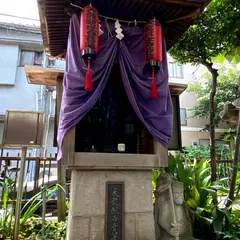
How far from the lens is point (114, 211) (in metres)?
3.20

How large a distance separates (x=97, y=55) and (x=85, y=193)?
2172 mm

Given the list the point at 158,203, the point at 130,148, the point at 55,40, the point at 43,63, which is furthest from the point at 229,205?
the point at 43,63

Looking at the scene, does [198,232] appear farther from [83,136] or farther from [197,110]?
[197,110]

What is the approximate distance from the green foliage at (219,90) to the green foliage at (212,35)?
8.63m

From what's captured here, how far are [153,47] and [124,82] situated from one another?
0.75m

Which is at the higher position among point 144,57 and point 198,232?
point 144,57

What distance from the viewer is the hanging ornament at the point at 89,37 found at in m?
3.13

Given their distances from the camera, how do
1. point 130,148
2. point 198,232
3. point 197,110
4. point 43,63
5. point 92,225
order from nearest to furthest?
1. point 92,225
2. point 198,232
3. point 130,148
4. point 43,63
5. point 197,110

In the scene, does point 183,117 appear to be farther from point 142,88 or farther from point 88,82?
point 88,82

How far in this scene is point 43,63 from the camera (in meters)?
10.7

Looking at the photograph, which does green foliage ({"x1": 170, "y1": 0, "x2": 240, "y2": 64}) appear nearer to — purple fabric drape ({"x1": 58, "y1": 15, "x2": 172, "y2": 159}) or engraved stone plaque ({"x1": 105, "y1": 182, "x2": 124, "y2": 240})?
purple fabric drape ({"x1": 58, "y1": 15, "x2": 172, "y2": 159})

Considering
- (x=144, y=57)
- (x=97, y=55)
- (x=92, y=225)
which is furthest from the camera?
(x=144, y=57)

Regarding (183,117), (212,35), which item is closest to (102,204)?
(212,35)

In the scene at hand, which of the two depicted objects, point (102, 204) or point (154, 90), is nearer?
point (102, 204)
